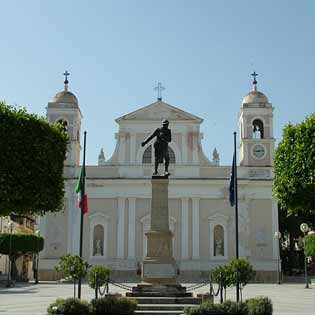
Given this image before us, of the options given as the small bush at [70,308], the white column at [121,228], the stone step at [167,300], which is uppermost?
the white column at [121,228]

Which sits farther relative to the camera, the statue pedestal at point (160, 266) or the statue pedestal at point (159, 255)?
the statue pedestal at point (159, 255)

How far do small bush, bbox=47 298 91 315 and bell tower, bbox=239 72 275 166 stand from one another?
98.5ft

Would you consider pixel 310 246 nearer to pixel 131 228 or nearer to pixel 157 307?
pixel 131 228

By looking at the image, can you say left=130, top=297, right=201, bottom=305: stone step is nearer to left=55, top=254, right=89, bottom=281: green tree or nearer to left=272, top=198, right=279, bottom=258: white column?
left=55, top=254, right=89, bottom=281: green tree

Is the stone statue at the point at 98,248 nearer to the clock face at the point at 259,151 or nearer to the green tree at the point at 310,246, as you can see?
the clock face at the point at 259,151

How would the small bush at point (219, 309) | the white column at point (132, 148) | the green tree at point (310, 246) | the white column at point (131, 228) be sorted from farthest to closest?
the white column at point (132, 148)
the white column at point (131, 228)
the green tree at point (310, 246)
the small bush at point (219, 309)

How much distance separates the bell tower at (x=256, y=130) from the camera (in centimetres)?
4278

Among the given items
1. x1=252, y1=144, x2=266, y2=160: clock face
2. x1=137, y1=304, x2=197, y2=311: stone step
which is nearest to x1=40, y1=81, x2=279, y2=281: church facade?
x1=252, y1=144, x2=266, y2=160: clock face

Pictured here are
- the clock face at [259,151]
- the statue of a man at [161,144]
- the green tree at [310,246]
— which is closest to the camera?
the statue of a man at [161,144]

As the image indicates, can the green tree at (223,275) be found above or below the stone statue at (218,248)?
below

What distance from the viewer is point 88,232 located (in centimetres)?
4206

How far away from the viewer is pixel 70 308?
552 inches

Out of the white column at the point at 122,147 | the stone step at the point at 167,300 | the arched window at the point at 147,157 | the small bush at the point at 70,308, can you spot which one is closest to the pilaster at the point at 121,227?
the white column at the point at 122,147

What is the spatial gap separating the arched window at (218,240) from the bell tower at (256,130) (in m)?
5.35
